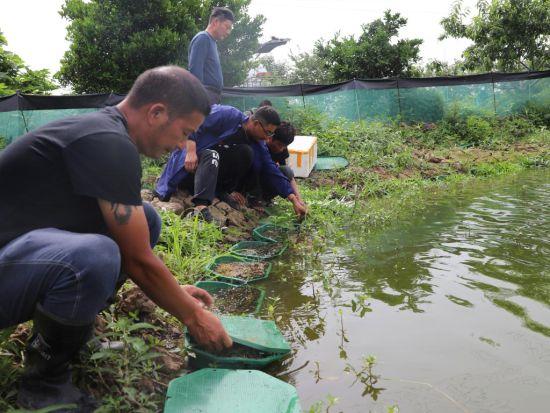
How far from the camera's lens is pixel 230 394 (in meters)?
1.62

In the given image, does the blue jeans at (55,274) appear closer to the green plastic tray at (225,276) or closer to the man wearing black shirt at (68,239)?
the man wearing black shirt at (68,239)

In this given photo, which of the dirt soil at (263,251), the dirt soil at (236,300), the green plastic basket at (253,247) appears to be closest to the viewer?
the dirt soil at (236,300)

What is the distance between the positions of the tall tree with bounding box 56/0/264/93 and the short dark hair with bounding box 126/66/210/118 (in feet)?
29.0

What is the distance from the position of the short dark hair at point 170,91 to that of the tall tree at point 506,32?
592 inches

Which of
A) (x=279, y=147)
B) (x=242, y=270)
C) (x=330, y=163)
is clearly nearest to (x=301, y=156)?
(x=330, y=163)

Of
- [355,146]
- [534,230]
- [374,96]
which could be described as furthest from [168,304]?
[374,96]

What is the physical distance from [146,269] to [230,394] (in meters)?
0.54

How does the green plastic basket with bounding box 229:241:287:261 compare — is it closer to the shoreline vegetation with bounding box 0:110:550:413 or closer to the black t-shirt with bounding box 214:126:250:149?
the shoreline vegetation with bounding box 0:110:550:413

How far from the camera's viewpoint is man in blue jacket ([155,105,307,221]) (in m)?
4.07

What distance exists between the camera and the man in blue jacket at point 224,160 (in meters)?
4.07

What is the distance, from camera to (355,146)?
8.66 meters

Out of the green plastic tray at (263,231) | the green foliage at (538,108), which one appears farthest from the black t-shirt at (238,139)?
the green foliage at (538,108)

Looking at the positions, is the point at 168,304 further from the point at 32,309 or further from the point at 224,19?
the point at 224,19

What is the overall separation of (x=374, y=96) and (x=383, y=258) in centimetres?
808
